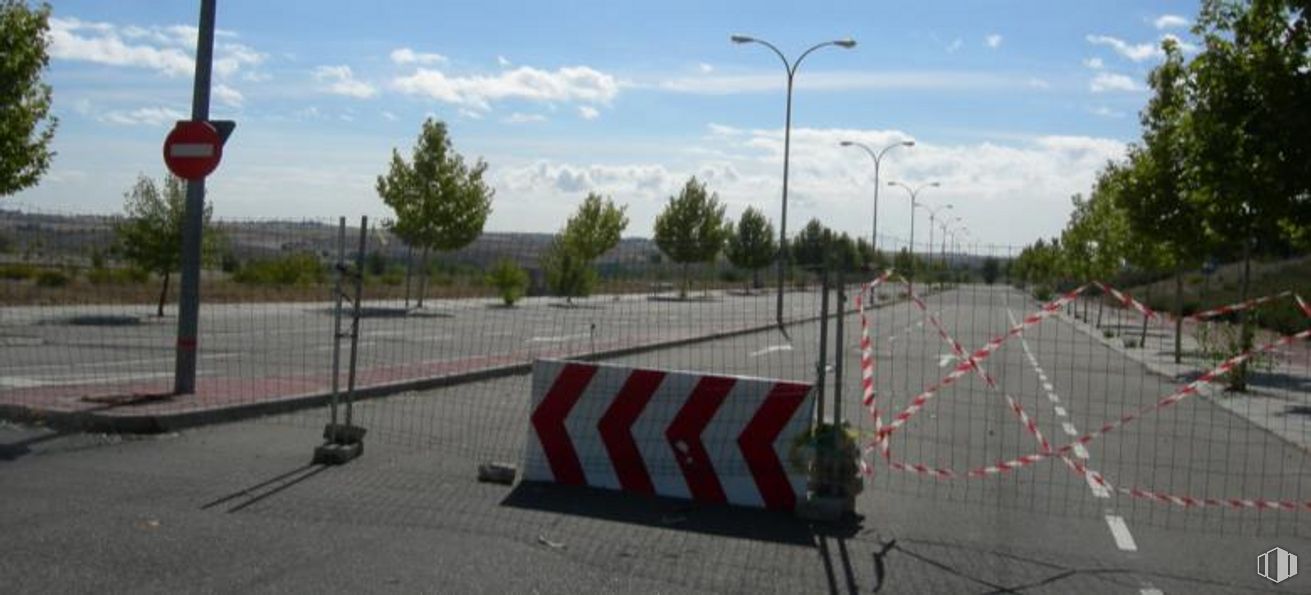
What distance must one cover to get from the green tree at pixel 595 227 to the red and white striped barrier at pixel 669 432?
192 feet

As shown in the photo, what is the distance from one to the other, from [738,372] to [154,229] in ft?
60.8

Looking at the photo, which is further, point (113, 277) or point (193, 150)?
point (113, 277)

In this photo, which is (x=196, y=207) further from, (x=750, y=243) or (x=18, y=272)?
(x=750, y=243)

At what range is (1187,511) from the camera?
870 centimetres

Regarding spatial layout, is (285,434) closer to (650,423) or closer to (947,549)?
(650,423)

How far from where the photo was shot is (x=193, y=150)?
1144 cm

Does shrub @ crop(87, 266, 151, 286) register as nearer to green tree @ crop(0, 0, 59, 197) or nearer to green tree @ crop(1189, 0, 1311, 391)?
green tree @ crop(0, 0, 59, 197)

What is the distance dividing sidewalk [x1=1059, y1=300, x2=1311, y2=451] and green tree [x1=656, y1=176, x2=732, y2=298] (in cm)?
3966

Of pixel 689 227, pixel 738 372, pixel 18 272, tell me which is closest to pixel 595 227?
pixel 689 227

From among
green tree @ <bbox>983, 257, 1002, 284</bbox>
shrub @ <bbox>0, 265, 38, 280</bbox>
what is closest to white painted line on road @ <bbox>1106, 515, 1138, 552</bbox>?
green tree @ <bbox>983, 257, 1002, 284</bbox>

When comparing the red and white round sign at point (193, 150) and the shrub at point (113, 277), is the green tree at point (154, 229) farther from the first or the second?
the red and white round sign at point (193, 150)

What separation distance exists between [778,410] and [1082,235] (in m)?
48.0

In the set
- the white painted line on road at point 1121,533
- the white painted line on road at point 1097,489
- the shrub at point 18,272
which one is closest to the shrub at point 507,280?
the shrub at point 18,272

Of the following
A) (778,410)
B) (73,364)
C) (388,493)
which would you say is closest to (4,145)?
(73,364)
